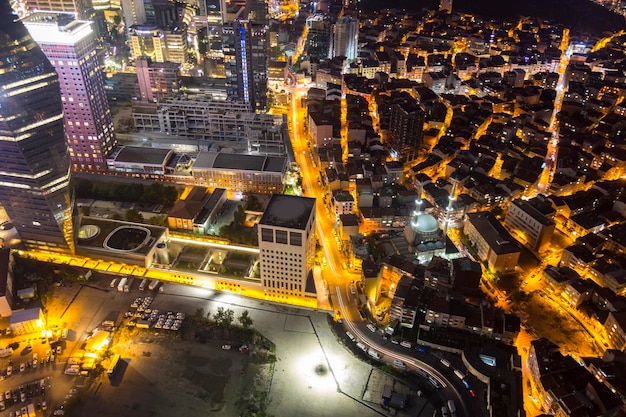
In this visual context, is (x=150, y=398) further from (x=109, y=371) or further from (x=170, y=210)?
(x=170, y=210)

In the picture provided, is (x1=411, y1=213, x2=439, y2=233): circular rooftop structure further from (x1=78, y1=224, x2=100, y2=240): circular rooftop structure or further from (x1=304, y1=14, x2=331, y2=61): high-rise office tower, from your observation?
(x1=304, y1=14, x2=331, y2=61): high-rise office tower

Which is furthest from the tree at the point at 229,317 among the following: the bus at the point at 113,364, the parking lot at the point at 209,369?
the bus at the point at 113,364

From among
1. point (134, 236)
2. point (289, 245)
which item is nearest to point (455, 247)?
point (289, 245)

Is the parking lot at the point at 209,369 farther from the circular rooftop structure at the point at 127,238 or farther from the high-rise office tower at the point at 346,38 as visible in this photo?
the high-rise office tower at the point at 346,38

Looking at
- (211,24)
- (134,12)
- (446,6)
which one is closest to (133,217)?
A: (134,12)

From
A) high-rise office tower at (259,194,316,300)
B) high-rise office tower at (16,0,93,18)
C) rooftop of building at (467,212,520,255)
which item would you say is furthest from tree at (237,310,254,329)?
high-rise office tower at (16,0,93,18)
